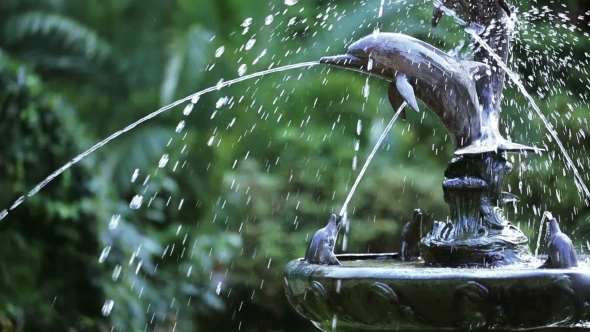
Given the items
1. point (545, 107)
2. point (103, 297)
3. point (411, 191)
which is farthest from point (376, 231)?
point (103, 297)

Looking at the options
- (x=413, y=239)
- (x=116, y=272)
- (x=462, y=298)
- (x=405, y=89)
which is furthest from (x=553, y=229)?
(x=116, y=272)

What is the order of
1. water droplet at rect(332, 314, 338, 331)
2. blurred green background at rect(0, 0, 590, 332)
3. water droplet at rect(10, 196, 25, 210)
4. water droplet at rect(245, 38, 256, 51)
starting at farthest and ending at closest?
water droplet at rect(245, 38, 256, 51) < blurred green background at rect(0, 0, 590, 332) < water droplet at rect(10, 196, 25, 210) < water droplet at rect(332, 314, 338, 331)

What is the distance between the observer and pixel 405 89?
293 cm

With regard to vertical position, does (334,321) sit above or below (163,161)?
below

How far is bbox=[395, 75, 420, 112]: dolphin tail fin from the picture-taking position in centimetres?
286

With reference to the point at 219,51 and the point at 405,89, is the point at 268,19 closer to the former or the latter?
the point at 219,51

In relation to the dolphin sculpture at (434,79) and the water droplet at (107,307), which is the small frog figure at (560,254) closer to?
the dolphin sculpture at (434,79)

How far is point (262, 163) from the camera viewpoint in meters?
9.19

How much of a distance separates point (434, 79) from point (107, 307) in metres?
4.18

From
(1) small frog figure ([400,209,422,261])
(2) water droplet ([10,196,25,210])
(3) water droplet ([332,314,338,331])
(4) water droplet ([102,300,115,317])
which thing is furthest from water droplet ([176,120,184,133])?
(3) water droplet ([332,314,338,331])

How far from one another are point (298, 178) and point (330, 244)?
556cm

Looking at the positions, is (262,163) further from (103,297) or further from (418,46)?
(418,46)

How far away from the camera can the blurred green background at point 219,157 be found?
628cm

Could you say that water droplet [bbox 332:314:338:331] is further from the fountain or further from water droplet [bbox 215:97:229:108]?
water droplet [bbox 215:97:229:108]
